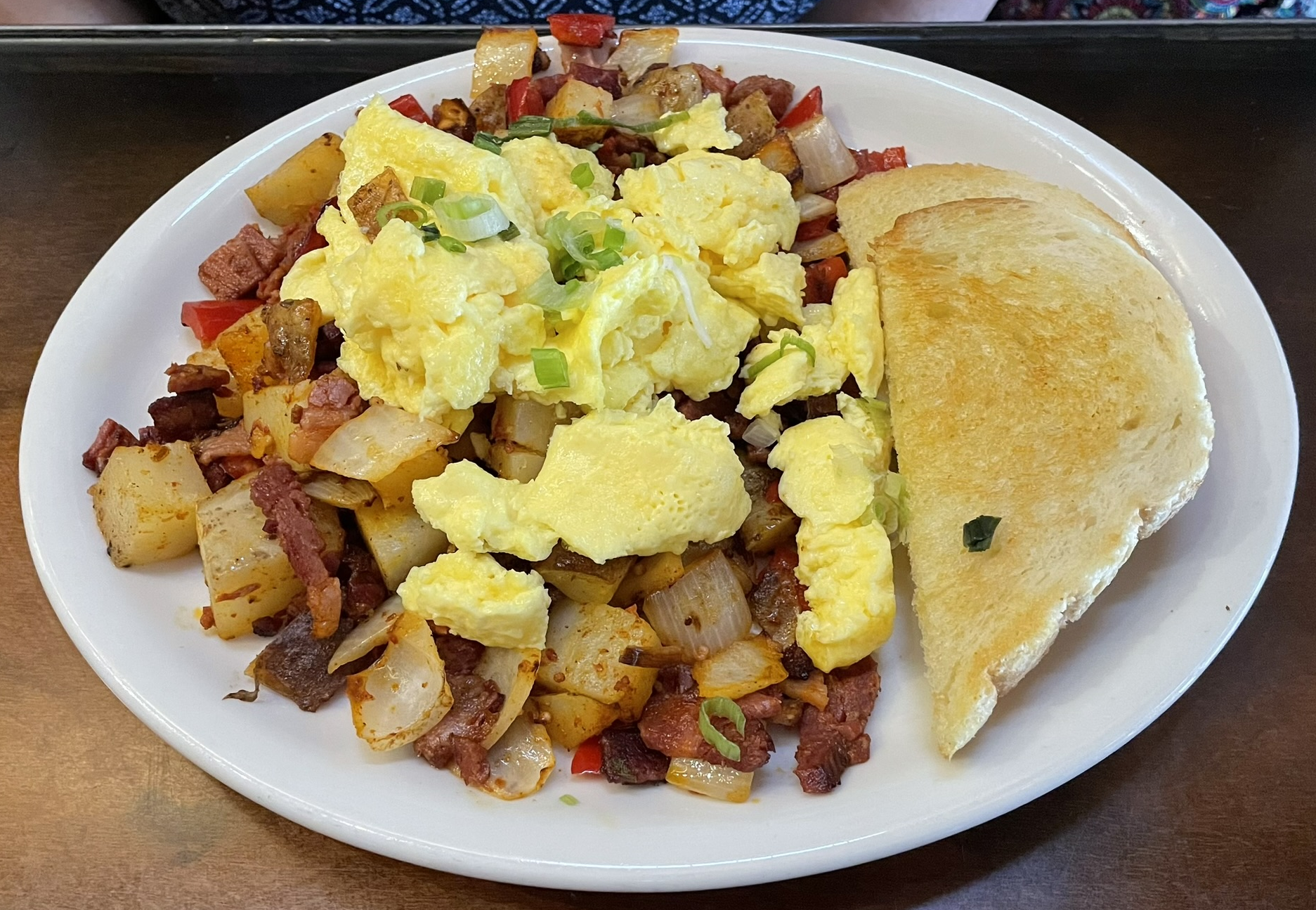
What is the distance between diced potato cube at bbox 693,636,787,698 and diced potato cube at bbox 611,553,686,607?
0.18 metres

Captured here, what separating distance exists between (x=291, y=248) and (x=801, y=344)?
1.40 m

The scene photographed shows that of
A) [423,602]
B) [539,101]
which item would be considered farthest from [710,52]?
[423,602]

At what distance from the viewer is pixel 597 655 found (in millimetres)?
1749

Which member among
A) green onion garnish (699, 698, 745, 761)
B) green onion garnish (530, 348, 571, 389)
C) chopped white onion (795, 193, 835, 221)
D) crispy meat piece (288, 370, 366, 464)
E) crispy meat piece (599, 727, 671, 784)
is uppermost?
chopped white onion (795, 193, 835, 221)

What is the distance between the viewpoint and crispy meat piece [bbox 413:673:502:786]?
1650mm

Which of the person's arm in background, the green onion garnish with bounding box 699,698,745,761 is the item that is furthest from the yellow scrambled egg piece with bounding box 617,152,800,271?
the person's arm in background

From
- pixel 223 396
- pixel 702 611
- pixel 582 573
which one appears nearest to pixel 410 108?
pixel 223 396

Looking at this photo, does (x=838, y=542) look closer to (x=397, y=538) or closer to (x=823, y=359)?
(x=823, y=359)

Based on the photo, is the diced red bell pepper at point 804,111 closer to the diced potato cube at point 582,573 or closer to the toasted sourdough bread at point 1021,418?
the toasted sourdough bread at point 1021,418

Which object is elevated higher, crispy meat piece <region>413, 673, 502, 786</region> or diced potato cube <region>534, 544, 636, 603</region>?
diced potato cube <region>534, 544, 636, 603</region>

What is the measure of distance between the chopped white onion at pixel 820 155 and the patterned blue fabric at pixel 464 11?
95 centimetres

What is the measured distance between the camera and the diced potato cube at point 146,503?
188 centimetres

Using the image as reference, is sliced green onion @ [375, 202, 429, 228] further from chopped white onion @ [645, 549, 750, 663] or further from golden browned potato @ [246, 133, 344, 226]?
chopped white onion @ [645, 549, 750, 663]

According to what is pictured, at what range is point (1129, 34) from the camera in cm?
307
